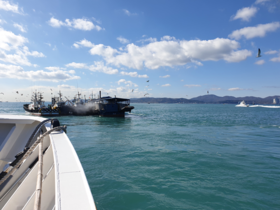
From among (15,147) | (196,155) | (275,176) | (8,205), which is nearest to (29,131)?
(15,147)

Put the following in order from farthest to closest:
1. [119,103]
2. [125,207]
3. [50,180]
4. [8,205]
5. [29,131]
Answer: [119,103] < [29,131] < [125,207] < [8,205] < [50,180]

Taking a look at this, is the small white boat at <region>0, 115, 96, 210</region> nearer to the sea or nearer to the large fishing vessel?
the sea

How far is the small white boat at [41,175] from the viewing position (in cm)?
187

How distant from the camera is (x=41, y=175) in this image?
2.23 meters

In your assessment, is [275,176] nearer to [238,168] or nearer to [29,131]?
[238,168]

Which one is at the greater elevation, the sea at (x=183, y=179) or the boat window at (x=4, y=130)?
the boat window at (x=4, y=130)

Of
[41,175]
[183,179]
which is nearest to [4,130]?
[41,175]

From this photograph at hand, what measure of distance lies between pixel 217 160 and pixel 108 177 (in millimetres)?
6969

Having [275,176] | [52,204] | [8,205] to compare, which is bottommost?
[275,176]

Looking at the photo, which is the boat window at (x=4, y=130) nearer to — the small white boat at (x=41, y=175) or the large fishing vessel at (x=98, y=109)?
the small white boat at (x=41, y=175)

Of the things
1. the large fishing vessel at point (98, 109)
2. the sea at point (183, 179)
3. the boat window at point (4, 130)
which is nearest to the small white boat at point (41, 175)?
the boat window at point (4, 130)

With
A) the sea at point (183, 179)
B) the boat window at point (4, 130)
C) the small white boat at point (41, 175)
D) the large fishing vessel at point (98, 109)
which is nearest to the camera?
the small white boat at point (41, 175)

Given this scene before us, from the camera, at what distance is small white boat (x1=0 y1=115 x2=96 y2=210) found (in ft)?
6.14

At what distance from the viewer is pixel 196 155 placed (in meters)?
10.8
